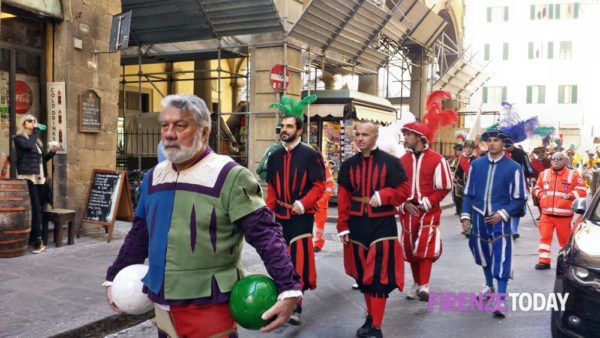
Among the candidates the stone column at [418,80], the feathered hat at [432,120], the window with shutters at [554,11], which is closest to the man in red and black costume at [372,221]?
the feathered hat at [432,120]

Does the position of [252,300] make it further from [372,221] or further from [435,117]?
[435,117]

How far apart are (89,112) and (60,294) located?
13.5ft

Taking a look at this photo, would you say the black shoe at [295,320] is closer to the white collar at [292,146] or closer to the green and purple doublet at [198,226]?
the white collar at [292,146]

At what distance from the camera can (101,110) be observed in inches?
365

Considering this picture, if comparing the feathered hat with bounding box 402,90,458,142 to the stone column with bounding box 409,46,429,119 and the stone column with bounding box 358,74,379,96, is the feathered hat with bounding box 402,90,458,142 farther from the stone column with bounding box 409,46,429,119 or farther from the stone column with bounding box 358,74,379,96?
the stone column with bounding box 409,46,429,119

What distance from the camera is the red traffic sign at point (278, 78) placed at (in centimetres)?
1316

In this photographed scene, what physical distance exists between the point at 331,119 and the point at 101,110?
22.7 ft

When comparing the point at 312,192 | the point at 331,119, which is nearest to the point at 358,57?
the point at 331,119

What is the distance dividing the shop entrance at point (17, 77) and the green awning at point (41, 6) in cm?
39

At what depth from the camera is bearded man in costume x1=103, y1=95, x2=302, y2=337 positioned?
2.56 metres

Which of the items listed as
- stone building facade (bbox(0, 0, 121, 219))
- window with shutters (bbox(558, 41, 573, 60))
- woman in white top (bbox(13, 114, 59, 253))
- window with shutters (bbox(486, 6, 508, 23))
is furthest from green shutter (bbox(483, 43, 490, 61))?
woman in white top (bbox(13, 114, 59, 253))

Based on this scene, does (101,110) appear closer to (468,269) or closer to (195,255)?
(468,269)

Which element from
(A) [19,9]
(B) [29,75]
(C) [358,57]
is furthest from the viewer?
(C) [358,57]

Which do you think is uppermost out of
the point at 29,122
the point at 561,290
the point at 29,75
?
the point at 29,75
